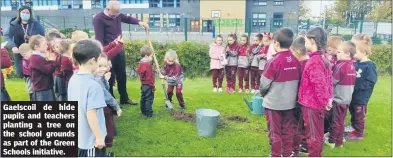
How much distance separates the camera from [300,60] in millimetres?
4207

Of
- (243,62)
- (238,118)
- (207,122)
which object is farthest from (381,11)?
(207,122)

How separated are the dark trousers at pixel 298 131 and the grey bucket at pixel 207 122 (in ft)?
3.68

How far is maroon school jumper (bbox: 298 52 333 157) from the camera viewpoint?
3.84 m

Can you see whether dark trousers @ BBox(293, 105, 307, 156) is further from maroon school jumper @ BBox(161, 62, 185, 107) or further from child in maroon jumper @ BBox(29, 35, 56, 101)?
child in maroon jumper @ BBox(29, 35, 56, 101)

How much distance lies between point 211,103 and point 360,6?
2348 cm

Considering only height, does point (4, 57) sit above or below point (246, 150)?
above

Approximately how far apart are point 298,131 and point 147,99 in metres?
2.60

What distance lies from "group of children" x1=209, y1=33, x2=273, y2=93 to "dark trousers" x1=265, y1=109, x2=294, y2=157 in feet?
11.9

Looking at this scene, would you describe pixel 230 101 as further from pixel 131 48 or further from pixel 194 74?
pixel 131 48

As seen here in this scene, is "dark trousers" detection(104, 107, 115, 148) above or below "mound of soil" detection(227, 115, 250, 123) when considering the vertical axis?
above

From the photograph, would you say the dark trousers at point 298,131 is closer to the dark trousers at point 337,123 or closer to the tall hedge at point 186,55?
the dark trousers at point 337,123

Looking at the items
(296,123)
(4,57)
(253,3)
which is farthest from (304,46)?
(253,3)

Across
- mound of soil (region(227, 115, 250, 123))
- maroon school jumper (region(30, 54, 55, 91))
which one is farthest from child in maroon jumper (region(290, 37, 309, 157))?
maroon school jumper (region(30, 54, 55, 91))

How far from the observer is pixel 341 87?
455 cm
